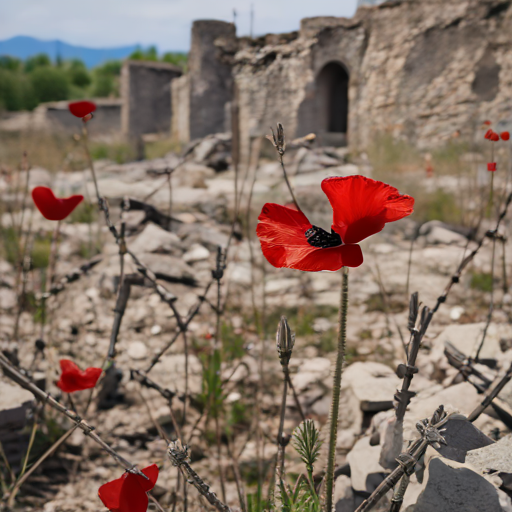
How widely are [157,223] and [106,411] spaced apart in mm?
2453

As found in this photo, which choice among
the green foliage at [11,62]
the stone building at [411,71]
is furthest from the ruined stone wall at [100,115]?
the green foliage at [11,62]

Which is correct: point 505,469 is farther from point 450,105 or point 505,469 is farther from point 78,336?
point 450,105

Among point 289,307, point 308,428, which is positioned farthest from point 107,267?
point 308,428

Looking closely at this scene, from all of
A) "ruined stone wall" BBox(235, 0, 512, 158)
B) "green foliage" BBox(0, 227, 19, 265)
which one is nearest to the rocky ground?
"green foliage" BBox(0, 227, 19, 265)

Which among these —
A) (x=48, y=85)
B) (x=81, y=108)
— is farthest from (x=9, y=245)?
(x=48, y=85)

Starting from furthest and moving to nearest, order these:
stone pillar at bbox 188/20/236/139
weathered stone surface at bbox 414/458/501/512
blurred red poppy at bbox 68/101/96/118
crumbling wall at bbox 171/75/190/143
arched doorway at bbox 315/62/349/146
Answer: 1. crumbling wall at bbox 171/75/190/143
2. stone pillar at bbox 188/20/236/139
3. arched doorway at bbox 315/62/349/146
4. blurred red poppy at bbox 68/101/96/118
5. weathered stone surface at bbox 414/458/501/512

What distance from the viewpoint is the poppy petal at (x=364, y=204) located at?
2.11ft

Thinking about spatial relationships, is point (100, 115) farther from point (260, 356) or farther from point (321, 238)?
point (321, 238)

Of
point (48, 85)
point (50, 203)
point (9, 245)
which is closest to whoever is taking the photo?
point (50, 203)

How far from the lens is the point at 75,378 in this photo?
1.11 metres

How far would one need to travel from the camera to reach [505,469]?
3.01 feet

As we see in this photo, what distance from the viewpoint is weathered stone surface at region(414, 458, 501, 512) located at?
850 mm

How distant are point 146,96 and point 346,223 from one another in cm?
1679

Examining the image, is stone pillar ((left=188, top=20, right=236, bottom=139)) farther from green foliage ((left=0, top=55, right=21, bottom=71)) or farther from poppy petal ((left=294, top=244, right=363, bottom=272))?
green foliage ((left=0, top=55, right=21, bottom=71))
